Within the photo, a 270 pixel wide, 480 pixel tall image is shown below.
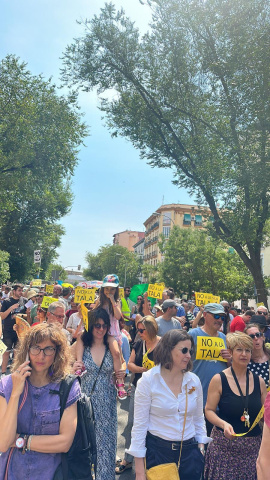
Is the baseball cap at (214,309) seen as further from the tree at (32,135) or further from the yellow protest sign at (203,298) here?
the tree at (32,135)

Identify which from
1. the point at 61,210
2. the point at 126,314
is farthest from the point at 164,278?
the point at 126,314

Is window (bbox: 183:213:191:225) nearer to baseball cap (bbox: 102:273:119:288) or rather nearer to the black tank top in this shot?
baseball cap (bbox: 102:273:119:288)

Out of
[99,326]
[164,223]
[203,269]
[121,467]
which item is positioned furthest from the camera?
[164,223]

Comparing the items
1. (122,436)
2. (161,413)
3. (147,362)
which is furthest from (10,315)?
(161,413)

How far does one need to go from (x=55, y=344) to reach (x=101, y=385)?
141cm

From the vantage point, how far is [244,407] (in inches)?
124

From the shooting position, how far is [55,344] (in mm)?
2621

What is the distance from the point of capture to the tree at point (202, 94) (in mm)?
12945

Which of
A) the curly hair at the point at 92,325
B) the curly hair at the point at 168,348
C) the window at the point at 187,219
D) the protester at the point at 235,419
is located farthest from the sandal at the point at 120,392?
the window at the point at 187,219

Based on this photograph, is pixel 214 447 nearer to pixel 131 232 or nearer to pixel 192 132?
pixel 192 132

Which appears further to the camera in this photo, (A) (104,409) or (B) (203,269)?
(B) (203,269)

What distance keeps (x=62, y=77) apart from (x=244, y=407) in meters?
15.3

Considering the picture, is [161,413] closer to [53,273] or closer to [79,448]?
[79,448]

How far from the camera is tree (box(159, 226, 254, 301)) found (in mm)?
32469
